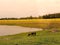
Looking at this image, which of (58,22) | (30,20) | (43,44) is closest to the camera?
(43,44)

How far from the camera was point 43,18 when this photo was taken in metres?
73.1

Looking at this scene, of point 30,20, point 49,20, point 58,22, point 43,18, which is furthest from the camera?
point 30,20

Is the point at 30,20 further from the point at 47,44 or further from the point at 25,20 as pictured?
the point at 47,44

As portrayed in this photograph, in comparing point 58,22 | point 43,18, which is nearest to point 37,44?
point 58,22

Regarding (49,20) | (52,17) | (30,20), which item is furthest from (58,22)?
(30,20)

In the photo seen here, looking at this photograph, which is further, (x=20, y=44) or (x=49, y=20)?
(x=49, y=20)

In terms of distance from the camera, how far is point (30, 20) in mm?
91688

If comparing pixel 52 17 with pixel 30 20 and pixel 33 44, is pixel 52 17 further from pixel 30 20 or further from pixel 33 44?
pixel 33 44

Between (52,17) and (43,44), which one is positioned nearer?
(43,44)

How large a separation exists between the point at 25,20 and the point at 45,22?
2542 cm

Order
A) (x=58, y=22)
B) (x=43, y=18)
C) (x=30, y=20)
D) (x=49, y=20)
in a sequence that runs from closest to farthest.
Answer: (x=58, y=22) → (x=49, y=20) → (x=43, y=18) → (x=30, y=20)

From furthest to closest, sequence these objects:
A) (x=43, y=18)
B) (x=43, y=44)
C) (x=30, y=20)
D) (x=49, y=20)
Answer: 1. (x=30, y=20)
2. (x=43, y=18)
3. (x=49, y=20)
4. (x=43, y=44)

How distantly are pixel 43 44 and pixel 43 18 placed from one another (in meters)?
48.6

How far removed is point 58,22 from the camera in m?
62.0
